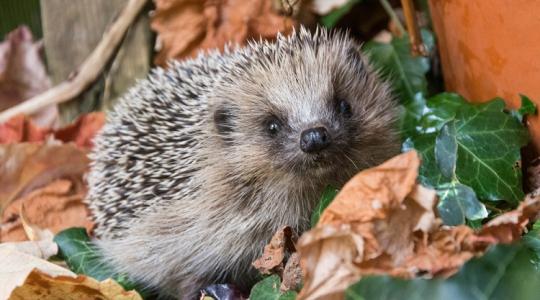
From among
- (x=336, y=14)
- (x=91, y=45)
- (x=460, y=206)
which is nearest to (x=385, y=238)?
(x=460, y=206)

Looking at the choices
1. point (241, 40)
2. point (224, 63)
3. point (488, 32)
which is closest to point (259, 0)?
point (241, 40)

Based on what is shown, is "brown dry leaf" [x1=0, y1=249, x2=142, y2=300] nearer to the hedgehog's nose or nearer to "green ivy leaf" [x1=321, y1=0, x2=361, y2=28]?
the hedgehog's nose

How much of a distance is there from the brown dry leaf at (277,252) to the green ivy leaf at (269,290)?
32mm

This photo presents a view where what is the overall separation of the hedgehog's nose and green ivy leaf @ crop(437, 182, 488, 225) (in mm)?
301

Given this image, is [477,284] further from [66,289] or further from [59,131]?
[59,131]

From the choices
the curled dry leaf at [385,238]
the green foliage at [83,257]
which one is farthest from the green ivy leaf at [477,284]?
the green foliage at [83,257]

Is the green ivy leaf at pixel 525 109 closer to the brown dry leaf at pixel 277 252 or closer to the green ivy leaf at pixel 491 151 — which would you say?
the green ivy leaf at pixel 491 151

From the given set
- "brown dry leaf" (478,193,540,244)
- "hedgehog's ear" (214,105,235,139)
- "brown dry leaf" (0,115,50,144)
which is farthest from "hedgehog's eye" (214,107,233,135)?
"brown dry leaf" (0,115,50,144)

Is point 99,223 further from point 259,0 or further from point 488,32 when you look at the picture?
point 488,32

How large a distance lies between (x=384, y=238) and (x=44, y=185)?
A: 159 cm

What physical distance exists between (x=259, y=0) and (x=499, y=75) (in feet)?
3.52

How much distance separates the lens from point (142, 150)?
2.25 metres

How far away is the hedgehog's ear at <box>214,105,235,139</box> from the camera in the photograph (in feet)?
6.89

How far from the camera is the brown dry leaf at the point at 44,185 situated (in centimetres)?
255
